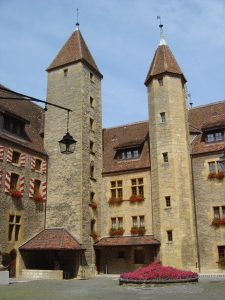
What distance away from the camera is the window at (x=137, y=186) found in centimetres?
2588

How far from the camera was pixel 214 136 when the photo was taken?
82.7 ft

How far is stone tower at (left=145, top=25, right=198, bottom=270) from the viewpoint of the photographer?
22.8 meters

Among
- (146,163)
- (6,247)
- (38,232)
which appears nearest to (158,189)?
(146,163)

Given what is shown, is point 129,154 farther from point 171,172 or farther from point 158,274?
point 158,274

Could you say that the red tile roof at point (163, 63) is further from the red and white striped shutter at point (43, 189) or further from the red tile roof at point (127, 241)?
the red tile roof at point (127, 241)

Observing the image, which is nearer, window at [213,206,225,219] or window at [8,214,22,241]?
window at [8,214,22,241]

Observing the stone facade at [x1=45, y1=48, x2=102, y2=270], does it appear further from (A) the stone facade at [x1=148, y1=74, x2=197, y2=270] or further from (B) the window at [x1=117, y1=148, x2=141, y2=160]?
(A) the stone facade at [x1=148, y1=74, x2=197, y2=270]

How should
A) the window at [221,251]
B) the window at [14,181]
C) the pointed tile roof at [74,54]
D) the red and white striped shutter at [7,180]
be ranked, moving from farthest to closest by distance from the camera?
the pointed tile roof at [74,54] → the window at [14,181] → the window at [221,251] → the red and white striped shutter at [7,180]

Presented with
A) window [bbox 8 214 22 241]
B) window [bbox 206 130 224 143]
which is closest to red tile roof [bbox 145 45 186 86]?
window [bbox 206 130 224 143]

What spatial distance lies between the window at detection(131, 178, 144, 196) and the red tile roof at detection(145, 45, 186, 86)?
25.6ft

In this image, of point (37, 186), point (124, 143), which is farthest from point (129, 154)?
point (37, 186)

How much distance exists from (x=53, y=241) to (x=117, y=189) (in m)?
6.39

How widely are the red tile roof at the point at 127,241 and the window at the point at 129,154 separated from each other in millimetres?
6153

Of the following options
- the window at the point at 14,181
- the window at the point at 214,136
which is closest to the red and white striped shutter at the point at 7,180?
the window at the point at 14,181
